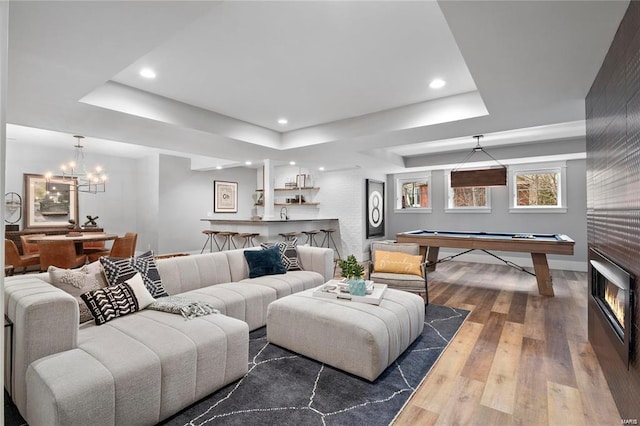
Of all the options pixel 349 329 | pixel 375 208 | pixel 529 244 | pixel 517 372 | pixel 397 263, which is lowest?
pixel 517 372

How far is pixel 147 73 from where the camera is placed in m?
3.09

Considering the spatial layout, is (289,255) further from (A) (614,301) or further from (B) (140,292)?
(A) (614,301)

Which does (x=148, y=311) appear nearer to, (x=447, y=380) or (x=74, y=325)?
(x=74, y=325)

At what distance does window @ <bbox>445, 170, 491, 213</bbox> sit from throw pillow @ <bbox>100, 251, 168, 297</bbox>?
657 centimetres

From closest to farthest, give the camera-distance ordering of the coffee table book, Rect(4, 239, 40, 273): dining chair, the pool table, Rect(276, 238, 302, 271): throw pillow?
the coffee table book → Rect(276, 238, 302, 271): throw pillow → the pool table → Rect(4, 239, 40, 273): dining chair

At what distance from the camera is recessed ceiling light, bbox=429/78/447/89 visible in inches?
128

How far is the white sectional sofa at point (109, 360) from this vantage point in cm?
152

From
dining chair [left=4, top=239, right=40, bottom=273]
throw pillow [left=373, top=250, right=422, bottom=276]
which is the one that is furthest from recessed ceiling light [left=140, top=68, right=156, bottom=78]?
dining chair [left=4, top=239, right=40, bottom=273]

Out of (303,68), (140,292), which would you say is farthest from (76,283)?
(303,68)

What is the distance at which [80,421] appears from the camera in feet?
4.80

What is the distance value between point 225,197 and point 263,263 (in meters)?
5.75

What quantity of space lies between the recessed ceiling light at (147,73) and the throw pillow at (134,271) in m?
1.75

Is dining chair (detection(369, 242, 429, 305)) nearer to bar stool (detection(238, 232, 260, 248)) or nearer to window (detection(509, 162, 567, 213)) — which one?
Answer: bar stool (detection(238, 232, 260, 248))

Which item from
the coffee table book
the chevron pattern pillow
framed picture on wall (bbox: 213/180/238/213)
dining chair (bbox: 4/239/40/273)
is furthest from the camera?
framed picture on wall (bbox: 213/180/238/213)
